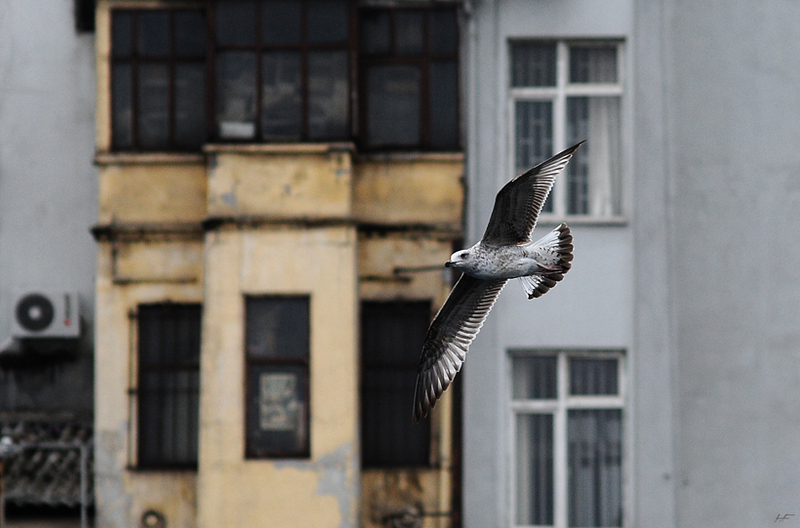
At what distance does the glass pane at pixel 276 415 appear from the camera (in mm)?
14953

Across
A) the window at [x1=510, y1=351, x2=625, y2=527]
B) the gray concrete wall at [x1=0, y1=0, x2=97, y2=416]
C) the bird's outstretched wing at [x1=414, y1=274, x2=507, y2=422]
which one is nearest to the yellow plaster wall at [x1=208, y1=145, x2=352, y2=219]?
the gray concrete wall at [x1=0, y1=0, x2=97, y2=416]

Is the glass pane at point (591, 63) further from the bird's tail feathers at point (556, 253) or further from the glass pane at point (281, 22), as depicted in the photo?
the bird's tail feathers at point (556, 253)

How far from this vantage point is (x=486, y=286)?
1255 centimetres

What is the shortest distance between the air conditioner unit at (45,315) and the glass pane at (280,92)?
290 cm

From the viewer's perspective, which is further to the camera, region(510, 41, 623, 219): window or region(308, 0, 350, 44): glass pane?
region(510, 41, 623, 219): window

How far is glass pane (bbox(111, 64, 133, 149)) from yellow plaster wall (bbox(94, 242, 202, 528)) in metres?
1.22

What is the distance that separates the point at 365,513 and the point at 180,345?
2576 millimetres

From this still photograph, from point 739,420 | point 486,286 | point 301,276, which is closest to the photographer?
point 486,286

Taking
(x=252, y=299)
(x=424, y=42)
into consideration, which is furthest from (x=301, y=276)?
(x=424, y=42)

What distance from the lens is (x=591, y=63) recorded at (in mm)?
15656

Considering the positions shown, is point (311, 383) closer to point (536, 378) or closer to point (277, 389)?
point (277, 389)

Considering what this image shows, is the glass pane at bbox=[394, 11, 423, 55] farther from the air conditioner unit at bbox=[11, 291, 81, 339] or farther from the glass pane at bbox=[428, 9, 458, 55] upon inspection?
the air conditioner unit at bbox=[11, 291, 81, 339]

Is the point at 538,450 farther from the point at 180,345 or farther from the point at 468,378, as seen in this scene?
the point at 180,345

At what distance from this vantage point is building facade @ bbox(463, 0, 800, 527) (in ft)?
50.1
